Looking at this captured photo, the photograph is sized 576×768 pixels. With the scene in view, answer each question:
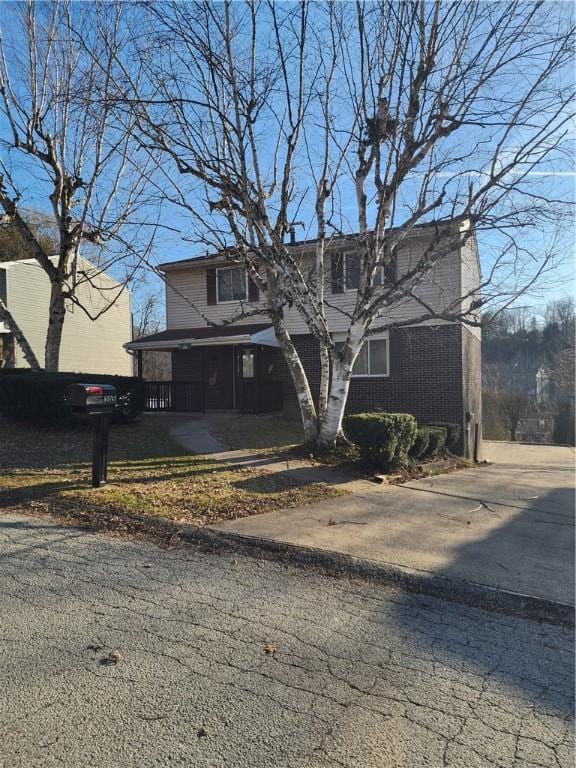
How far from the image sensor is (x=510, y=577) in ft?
16.1

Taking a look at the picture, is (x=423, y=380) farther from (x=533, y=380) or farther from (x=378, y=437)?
(x=533, y=380)

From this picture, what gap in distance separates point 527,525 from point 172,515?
454 cm

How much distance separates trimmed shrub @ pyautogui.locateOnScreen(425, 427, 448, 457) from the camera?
12.9m

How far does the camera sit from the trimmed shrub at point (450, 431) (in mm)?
14781

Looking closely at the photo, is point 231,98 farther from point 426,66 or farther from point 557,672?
point 557,672

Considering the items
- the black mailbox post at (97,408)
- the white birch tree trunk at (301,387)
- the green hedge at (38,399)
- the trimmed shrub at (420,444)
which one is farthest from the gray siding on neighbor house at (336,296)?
the black mailbox post at (97,408)

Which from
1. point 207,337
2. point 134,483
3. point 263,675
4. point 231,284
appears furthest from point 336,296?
point 263,675

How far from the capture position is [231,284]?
18969 millimetres

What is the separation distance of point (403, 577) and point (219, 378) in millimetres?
14925

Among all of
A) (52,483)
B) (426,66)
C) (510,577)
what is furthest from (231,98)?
(510,577)

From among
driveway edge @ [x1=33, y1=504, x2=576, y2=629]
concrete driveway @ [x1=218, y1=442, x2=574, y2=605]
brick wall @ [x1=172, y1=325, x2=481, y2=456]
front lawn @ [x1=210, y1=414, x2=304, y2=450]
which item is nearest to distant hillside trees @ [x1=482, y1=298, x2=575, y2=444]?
brick wall @ [x1=172, y1=325, x2=481, y2=456]

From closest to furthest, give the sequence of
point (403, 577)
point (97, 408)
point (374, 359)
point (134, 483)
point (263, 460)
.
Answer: point (403, 577) → point (97, 408) → point (134, 483) → point (263, 460) → point (374, 359)

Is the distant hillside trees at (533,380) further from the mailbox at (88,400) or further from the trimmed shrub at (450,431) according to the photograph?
the mailbox at (88,400)

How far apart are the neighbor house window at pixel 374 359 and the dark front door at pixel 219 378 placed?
15.1ft
